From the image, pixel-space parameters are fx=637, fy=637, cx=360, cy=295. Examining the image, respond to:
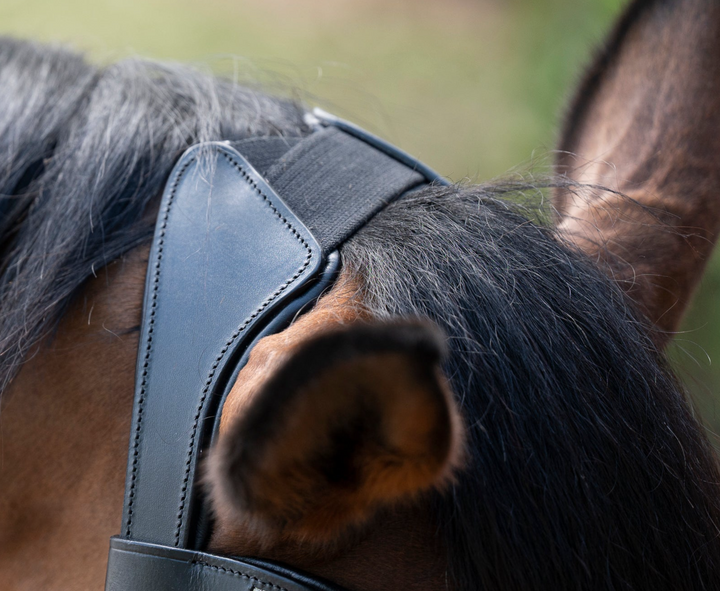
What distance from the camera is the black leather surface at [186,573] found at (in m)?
0.50

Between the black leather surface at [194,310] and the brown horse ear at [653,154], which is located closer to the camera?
the black leather surface at [194,310]

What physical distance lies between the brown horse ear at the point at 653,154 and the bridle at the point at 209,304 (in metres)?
0.28

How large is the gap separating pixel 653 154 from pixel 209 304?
69cm

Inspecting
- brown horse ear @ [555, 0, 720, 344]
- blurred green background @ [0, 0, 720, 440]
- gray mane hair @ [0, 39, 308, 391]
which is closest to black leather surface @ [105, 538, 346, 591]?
gray mane hair @ [0, 39, 308, 391]

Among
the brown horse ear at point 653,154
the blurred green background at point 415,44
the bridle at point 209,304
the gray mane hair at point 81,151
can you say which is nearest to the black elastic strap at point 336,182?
the bridle at point 209,304

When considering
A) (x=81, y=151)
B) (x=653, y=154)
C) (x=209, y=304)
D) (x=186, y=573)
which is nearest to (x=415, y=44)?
(x=653, y=154)

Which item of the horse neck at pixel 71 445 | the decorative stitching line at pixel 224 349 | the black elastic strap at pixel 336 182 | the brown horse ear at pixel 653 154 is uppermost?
the brown horse ear at pixel 653 154

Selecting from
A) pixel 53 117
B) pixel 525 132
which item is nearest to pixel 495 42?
pixel 525 132

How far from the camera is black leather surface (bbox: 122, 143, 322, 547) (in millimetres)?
562

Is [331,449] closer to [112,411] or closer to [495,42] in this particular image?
[112,411]

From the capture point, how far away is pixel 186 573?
535 mm

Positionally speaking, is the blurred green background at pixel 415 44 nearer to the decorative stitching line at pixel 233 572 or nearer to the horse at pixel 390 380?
the horse at pixel 390 380

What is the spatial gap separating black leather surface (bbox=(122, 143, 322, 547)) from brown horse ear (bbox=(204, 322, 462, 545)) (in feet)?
0.51

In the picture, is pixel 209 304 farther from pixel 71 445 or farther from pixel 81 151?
pixel 81 151
